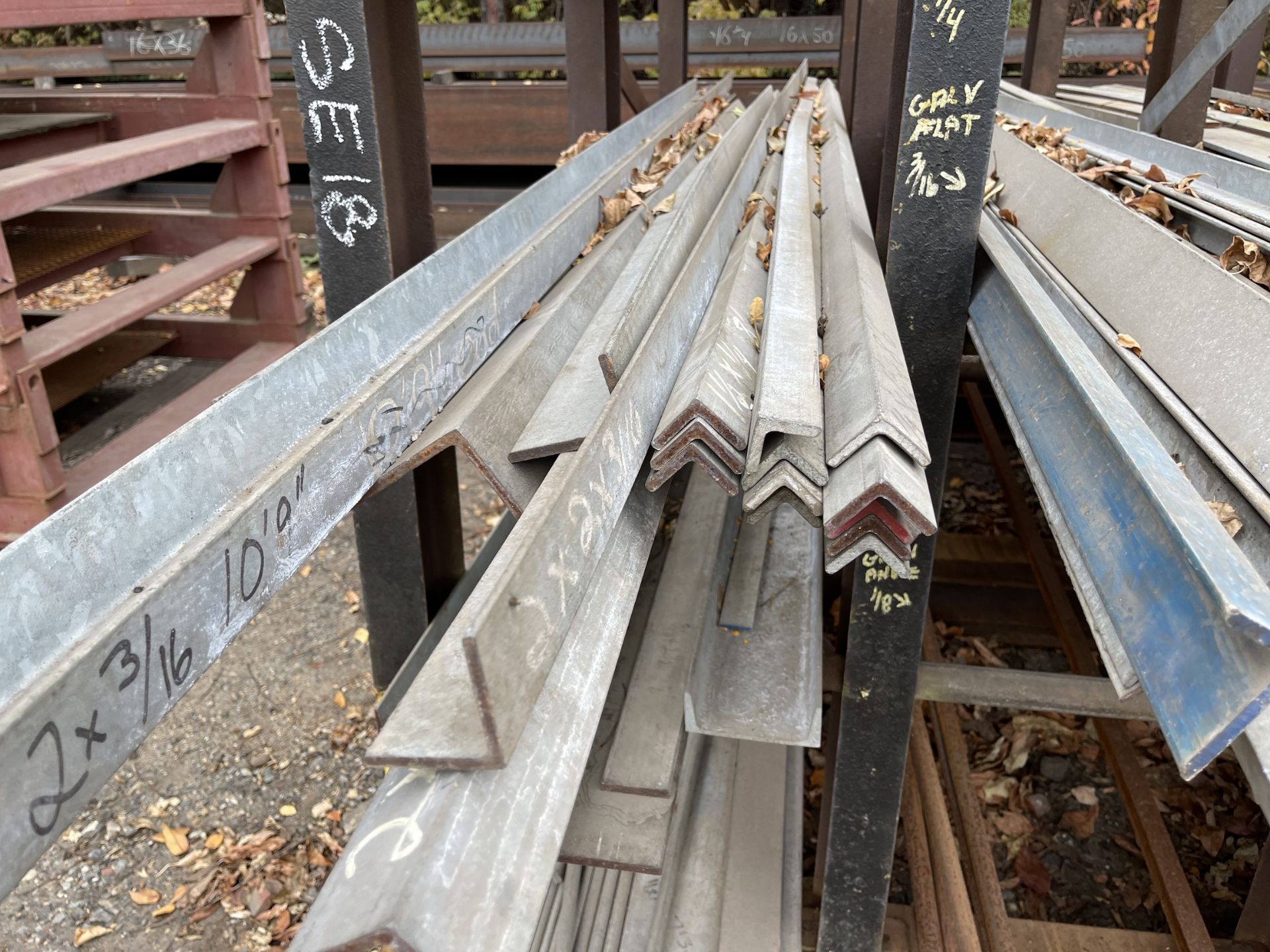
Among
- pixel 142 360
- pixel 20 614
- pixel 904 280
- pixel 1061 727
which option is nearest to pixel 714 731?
pixel 904 280

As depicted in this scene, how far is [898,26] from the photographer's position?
7.98 ft

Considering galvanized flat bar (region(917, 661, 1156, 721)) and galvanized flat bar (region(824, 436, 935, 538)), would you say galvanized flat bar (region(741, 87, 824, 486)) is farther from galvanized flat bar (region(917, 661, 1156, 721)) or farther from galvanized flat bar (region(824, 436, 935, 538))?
galvanized flat bar (region(917, 661, 1156, 721))

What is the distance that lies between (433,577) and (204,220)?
4259mm

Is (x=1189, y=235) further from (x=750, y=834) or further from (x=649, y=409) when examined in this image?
(x=750, y=834)

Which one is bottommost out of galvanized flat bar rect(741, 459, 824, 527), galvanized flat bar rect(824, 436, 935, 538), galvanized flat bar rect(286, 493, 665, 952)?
galvanized flat bar rect(286, 493, 665, 952)

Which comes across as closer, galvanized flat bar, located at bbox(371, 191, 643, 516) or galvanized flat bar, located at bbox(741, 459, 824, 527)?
galvanized flat bar, located at bbox(741, 459, 824, 527)

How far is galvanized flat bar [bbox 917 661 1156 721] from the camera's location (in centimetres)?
245

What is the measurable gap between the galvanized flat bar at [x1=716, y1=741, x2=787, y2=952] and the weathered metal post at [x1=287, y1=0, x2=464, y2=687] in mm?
1389

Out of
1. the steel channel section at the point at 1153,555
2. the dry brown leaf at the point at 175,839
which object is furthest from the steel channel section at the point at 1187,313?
the dry brown leaf at the point at 175,839

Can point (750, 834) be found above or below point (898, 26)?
below

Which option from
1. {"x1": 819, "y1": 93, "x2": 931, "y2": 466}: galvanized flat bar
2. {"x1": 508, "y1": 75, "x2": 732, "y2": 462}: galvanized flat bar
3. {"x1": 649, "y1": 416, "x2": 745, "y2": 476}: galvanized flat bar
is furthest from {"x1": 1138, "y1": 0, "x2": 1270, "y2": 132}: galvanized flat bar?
{"x1": 649, "y1": 416, "x2": 745, "y2": 476}: galvanized flat bar

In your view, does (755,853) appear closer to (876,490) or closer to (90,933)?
(876,490)

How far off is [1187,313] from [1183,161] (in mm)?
1531

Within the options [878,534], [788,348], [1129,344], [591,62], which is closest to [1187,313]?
[1129,344]
